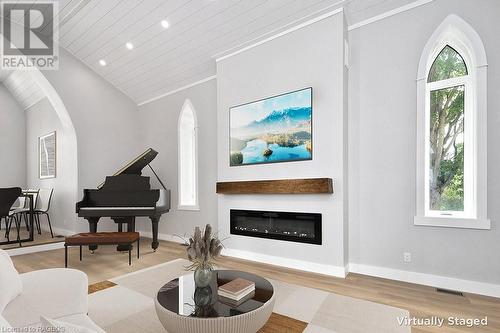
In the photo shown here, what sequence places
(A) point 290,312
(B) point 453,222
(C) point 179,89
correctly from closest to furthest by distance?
1. (A) point 290,312
2. (B) point 453,222
3. (C) point 179,89

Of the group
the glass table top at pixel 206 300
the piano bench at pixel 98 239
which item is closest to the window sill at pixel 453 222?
the glass table top at pixel 206 300

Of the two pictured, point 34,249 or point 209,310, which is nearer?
point 209,310

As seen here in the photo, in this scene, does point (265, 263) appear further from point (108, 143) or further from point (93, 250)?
point (108, 143)

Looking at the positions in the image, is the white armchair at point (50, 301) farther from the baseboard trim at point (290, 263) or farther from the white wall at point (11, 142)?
the white wall at point (11, 142)

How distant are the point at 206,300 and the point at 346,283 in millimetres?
1935

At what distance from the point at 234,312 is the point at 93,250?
4033 mm

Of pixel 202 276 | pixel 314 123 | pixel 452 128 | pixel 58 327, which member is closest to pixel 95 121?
pixel 314 123

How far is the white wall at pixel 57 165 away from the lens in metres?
5.72

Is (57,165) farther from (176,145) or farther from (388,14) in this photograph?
(388,14)

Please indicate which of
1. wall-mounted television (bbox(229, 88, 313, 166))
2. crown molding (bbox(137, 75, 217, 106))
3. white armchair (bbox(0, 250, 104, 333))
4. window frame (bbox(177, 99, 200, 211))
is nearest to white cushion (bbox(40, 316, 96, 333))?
white armchair (bbox(0, 250, 104, 333))

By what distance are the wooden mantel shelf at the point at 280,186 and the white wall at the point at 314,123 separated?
0.14 meters

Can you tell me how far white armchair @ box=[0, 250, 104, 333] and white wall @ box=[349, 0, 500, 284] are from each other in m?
3.02

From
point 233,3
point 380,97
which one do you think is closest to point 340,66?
point 380,97

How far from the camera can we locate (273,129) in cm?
396
